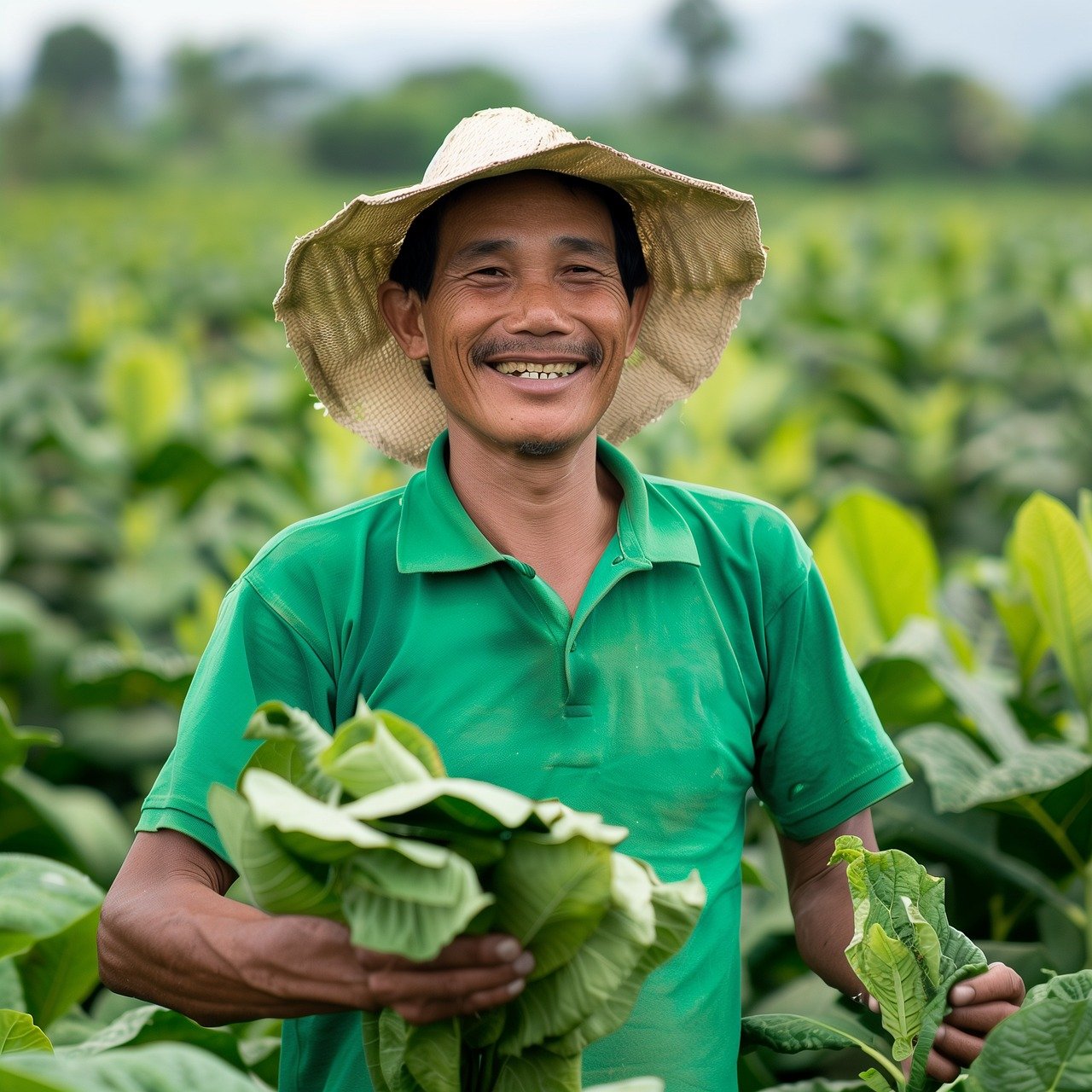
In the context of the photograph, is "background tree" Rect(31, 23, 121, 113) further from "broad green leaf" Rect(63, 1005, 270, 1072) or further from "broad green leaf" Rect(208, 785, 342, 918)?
"broad green leaf" Rect(208, 785, 342, 918)

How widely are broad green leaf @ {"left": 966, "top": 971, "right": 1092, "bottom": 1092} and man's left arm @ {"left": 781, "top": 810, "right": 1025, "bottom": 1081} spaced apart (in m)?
0.07

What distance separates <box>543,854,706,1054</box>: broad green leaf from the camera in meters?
1.30

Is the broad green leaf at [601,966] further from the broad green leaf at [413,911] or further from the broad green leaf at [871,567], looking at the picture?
the broad green leaf at [871,567]

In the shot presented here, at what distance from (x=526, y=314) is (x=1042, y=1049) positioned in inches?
34.3

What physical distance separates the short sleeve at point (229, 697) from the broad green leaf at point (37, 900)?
37cm

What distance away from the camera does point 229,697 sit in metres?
1.67

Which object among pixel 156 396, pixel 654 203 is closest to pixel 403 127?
pixel 156 396

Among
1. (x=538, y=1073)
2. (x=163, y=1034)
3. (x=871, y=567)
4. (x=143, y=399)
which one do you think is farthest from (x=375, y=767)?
(x=143, y=399)

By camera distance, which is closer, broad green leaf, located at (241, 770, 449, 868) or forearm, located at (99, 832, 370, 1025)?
broad green leaf, located at (241, 770, 449, 868)

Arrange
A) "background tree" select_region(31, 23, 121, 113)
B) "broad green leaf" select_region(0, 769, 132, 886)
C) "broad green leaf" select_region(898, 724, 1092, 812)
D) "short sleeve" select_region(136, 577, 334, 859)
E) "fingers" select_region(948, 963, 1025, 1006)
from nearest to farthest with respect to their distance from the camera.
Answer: "fingers" select_region(948, 963, 1025, 1006), "short sleeve" select_region(136, 577, 334, 859), "broad green leaf" select_region(898, 724, 1092, 812), "broad green leaf" select_region(0, 769, 132, 886), "background tree" select_region(31, 23, 121, 113)

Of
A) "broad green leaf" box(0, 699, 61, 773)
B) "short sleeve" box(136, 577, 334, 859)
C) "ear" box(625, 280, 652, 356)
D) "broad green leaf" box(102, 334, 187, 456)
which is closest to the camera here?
"short sleeve" box(136, 577, 334, 859)

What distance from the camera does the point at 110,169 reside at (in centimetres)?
3959

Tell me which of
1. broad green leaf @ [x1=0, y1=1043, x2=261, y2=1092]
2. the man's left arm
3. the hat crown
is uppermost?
the hat crown

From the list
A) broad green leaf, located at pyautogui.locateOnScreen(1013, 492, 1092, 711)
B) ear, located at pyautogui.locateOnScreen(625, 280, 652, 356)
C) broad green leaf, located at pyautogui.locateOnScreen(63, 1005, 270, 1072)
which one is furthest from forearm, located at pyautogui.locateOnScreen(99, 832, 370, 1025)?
broad green leaf, located at pyautogui.locateOnScreen(1013, 492, 1092, 711)
